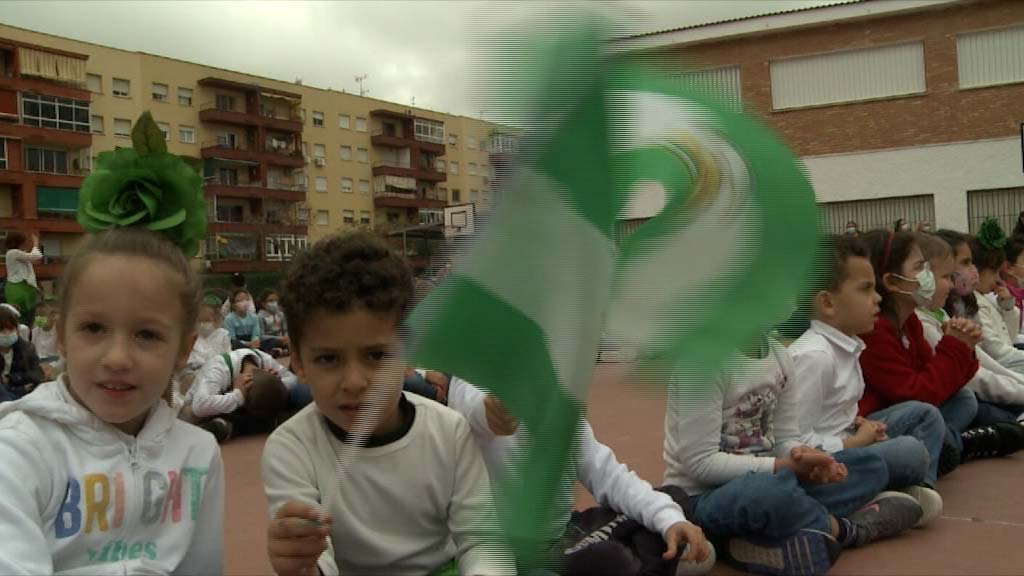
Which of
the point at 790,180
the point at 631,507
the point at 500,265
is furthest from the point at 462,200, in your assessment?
the point at 631,507

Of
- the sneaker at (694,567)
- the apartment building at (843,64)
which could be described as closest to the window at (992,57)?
the apartment building at (843,64)

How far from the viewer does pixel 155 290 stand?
136 centimetres

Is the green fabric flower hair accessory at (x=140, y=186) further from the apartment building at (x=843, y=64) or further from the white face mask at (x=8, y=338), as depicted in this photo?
the white face mask at (x=8, y=338)

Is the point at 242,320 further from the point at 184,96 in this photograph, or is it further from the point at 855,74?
the point at 184,96

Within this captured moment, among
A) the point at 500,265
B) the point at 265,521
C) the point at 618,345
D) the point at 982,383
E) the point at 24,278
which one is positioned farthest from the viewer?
the point at 24,278

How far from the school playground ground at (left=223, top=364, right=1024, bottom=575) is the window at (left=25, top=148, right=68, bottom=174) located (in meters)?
28.7

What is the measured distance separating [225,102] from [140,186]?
3379cm

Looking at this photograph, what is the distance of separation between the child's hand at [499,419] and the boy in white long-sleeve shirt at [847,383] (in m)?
1.59

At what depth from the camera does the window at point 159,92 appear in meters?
30.3

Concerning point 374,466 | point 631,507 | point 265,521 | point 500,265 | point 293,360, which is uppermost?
point 500,265

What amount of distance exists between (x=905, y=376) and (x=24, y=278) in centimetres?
601

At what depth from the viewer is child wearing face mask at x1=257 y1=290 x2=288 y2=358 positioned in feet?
28.7

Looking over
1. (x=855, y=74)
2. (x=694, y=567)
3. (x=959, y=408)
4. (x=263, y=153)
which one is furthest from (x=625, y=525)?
(x=263, y=153)

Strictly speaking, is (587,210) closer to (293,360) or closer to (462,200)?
(462,200)
